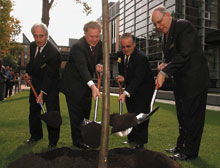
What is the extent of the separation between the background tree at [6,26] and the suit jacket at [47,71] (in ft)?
58.6

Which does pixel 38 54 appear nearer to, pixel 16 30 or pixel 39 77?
pixel 39 77

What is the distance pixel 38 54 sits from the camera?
328cm

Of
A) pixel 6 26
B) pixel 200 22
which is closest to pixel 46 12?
pixel 6 26

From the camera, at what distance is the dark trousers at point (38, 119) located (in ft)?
10.2

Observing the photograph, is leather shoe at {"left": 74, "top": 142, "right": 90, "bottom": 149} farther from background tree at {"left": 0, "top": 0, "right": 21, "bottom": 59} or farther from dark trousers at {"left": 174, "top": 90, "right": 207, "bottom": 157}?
background tree at {"left": 0, "top": 0, "right": 21, "bottom": 59}

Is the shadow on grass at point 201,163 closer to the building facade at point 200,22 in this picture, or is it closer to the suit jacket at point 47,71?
the suit jacket at point 47,71

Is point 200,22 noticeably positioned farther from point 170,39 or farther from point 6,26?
point 170,39

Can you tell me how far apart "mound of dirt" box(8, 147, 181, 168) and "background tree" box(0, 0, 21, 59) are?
19.2m

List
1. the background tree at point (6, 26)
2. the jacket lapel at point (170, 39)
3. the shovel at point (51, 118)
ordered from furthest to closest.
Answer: the background tree at point (6, 26), the shovel at point (51, 118), the jacket lapel at point (170, 39)

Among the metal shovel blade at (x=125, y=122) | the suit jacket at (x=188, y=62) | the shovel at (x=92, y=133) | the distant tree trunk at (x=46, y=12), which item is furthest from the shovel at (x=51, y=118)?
the distant tree trunk at (x=46, y=12)

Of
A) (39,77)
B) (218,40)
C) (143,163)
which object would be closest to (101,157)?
(143,163)

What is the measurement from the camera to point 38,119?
338cm

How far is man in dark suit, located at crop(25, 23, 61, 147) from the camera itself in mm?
3073

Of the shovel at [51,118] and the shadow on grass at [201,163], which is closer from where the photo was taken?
the shadow on grass at [201,163]
